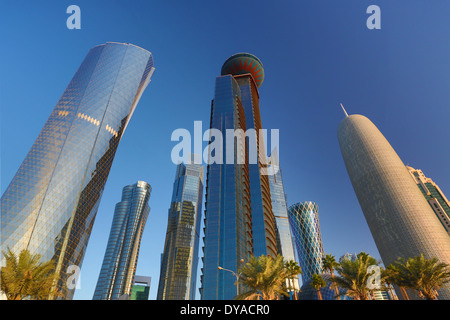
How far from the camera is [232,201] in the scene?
111m

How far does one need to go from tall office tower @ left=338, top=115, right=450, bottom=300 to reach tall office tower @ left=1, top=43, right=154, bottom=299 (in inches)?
4661

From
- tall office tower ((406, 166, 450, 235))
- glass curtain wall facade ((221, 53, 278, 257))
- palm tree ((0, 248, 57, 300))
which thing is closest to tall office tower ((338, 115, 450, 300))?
glass curtain wall facade ((221, 53, 278, 257))

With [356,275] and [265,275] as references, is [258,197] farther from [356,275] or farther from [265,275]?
[265,275]

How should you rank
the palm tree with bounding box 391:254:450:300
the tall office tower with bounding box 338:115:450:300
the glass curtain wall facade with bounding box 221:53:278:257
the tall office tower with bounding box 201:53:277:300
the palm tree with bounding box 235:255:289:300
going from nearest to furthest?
the palm tree with bounding box 235:255:289:300 < the palm tree with bounding box 391:254:450:300 < the tall office tower with bounding box 201:53:277:300 < the tall office tower with bounding box 338:115:450:300 < the glass curtain wall facade with bounding box 221:53:278:257

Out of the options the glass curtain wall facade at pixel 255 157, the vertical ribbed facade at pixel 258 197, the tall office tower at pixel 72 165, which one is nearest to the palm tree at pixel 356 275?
the vertical ribbed facade at pixel 258 197

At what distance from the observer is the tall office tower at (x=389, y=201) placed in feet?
326

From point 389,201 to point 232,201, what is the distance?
2602 inches

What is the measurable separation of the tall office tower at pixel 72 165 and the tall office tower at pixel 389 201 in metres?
118

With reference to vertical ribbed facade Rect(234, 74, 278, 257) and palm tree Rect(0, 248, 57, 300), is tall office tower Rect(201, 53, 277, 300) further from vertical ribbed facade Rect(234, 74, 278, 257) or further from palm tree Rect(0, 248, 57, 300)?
palm tree Rect(0, 248, 57, 300)

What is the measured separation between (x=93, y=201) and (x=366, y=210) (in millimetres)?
121706

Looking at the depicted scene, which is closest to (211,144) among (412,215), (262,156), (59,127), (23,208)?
(262,156)

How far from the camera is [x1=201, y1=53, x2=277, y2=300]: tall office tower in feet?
316

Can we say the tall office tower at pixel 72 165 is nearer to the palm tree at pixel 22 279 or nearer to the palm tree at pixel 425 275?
the palm tree at pixel 22 279
